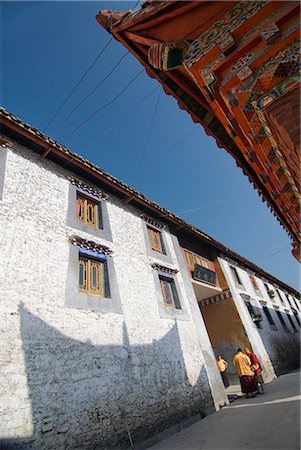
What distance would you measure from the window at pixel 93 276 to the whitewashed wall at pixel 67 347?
463 mm

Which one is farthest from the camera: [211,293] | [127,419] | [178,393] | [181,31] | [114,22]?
[211,293]

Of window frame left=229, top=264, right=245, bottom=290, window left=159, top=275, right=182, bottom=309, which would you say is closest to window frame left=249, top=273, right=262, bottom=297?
window frame left=229, top=264, right=245, bottom=290

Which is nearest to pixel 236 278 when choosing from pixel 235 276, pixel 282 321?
pixel 235 276

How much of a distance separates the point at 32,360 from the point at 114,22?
5.32 meters

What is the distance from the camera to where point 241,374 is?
8141 mm

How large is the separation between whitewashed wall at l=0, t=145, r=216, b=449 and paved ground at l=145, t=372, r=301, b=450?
31.4 inches

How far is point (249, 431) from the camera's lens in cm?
452

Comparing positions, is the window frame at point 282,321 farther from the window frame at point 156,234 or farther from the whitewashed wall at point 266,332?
the window frame at point 156,234

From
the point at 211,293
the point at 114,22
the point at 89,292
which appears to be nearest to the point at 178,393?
the point at 89,292

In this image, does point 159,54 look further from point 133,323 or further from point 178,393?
point 178,393

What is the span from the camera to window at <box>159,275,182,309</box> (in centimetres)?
878

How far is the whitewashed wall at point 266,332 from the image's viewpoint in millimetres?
12086

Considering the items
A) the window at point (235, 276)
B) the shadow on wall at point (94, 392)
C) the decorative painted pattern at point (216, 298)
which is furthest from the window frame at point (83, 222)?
the window at point (235, 276)

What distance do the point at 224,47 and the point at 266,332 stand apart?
15.2 metres
